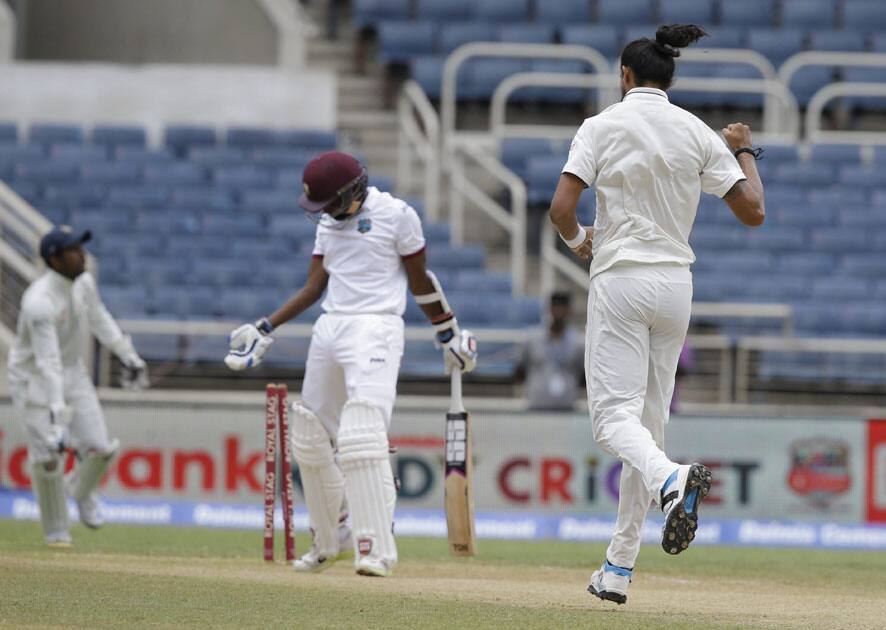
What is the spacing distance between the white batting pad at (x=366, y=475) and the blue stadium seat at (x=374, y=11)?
49.4 ft

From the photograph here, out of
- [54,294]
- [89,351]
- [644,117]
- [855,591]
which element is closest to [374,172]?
[89,351]

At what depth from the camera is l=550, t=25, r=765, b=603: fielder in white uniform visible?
7.39 metres

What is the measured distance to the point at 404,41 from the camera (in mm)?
22609

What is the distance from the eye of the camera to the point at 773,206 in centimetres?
2020

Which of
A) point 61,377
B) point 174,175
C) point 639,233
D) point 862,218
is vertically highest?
point 174,175

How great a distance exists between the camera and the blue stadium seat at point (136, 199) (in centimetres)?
1986

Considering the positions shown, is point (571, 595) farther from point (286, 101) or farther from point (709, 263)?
point (286, 101)

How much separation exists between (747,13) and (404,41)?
4788 millimetres

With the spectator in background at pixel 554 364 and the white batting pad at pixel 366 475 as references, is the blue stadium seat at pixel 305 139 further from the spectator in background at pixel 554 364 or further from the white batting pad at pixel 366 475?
the white batting pad at pixel 366 475

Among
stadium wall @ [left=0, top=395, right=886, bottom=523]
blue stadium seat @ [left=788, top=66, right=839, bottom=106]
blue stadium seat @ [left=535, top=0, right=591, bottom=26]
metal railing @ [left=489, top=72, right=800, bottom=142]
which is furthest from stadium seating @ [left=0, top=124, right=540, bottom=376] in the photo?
blue stadium seat @ [left=788, top=66, right=839, bottom=106]

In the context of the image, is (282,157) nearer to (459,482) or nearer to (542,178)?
(542,178)

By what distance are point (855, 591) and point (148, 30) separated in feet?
59.2

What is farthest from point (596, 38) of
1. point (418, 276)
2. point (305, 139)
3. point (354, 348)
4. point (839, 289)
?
point (354, 348)

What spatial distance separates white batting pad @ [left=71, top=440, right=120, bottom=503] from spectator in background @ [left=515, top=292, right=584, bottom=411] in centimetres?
483
